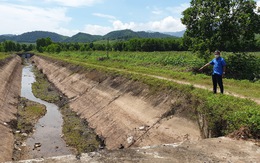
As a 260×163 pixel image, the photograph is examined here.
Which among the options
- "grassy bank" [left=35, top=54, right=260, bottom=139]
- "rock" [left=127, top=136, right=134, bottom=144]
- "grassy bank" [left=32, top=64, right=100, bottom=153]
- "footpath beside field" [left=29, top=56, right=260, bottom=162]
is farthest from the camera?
"grassy bank" [left=32, top=64, right=100, bottom=153]

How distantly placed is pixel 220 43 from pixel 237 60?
2.50 metres

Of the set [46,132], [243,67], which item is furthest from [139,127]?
[243,67]

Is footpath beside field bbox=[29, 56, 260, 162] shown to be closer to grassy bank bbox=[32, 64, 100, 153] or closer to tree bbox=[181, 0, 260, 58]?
grassy bank bbox=[32, 64, 100, 153]

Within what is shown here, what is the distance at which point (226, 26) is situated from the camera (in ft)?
91.4

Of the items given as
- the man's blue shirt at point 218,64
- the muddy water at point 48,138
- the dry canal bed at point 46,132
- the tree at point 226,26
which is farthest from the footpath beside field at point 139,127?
the tree at point 226,26

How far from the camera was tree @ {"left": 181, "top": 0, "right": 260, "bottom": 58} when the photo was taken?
2730 centimetres

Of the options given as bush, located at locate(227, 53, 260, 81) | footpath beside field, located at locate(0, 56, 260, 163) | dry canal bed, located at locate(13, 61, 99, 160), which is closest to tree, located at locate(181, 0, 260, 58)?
bush, located at locate(227, 53, 260, 81)

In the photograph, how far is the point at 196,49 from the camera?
29219mm

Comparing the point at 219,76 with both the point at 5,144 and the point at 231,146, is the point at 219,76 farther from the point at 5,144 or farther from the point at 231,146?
the point at 5,144

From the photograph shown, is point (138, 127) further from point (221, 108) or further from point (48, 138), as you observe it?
point (48, 138)

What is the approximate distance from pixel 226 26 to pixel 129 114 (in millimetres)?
14534

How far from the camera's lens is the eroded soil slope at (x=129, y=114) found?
16641mm

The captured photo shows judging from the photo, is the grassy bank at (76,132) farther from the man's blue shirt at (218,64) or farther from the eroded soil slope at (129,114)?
the man's blue shirt at (218,64)

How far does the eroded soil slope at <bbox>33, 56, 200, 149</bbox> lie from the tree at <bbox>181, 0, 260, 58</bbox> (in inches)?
359
